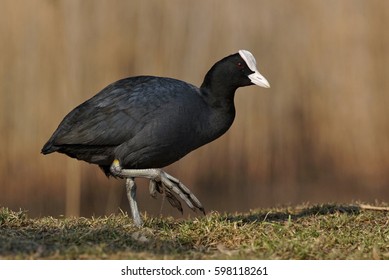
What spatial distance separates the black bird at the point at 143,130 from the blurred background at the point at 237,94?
2040mm

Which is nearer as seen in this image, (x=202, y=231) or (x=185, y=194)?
(x=202, y=231)

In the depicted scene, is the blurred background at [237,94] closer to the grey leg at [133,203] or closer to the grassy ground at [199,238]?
the grey leg at [133,203]

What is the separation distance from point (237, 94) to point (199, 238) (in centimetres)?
373

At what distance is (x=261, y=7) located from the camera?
26.4 feet

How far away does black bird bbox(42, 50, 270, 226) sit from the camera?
5.02m

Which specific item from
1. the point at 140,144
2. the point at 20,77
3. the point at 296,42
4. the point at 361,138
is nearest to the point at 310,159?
the point at 361,138

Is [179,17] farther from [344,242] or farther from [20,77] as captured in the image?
[344,242]

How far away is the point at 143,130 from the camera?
5016 millimetres

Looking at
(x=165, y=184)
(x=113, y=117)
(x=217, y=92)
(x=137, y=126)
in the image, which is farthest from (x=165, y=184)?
(x=217, y=92)

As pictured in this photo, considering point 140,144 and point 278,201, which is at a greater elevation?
point 140,144

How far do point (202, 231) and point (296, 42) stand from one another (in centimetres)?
403

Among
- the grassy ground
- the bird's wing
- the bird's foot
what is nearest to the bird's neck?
the bird's wing

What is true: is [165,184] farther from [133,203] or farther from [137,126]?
[137,126]

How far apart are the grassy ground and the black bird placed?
0.31m
